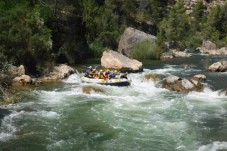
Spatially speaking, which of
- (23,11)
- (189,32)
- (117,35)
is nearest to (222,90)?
(23,11)

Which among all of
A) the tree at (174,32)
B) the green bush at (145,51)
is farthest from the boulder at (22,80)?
the tree at (174,32)

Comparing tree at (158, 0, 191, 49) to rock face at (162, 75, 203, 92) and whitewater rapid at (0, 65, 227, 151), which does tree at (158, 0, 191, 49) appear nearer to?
rock face at (162, 75, 203, 92)

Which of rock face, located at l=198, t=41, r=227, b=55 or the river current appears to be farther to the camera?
rock face, located at l=198, t=41, r=227, b=55

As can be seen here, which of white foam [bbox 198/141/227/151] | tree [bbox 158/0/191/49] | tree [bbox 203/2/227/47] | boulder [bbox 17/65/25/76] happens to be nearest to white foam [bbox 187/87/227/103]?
white foam [bbox 198/141/227/151]

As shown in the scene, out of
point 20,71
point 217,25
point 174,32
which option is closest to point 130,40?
point 174,32

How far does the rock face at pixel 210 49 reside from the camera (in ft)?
185

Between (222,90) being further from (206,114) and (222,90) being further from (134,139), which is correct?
(134,139)

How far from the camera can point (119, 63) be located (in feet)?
112

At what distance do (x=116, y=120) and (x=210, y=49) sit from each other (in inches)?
1636

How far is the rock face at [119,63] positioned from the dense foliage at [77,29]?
4349 mm

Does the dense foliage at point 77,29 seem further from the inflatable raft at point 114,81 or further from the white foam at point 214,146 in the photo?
the white foam at point 214,146

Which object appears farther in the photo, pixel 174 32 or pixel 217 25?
pixel 217 25

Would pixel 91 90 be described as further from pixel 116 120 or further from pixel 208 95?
pixel 208 95

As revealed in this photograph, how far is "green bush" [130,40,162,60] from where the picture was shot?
4259 centimetres
